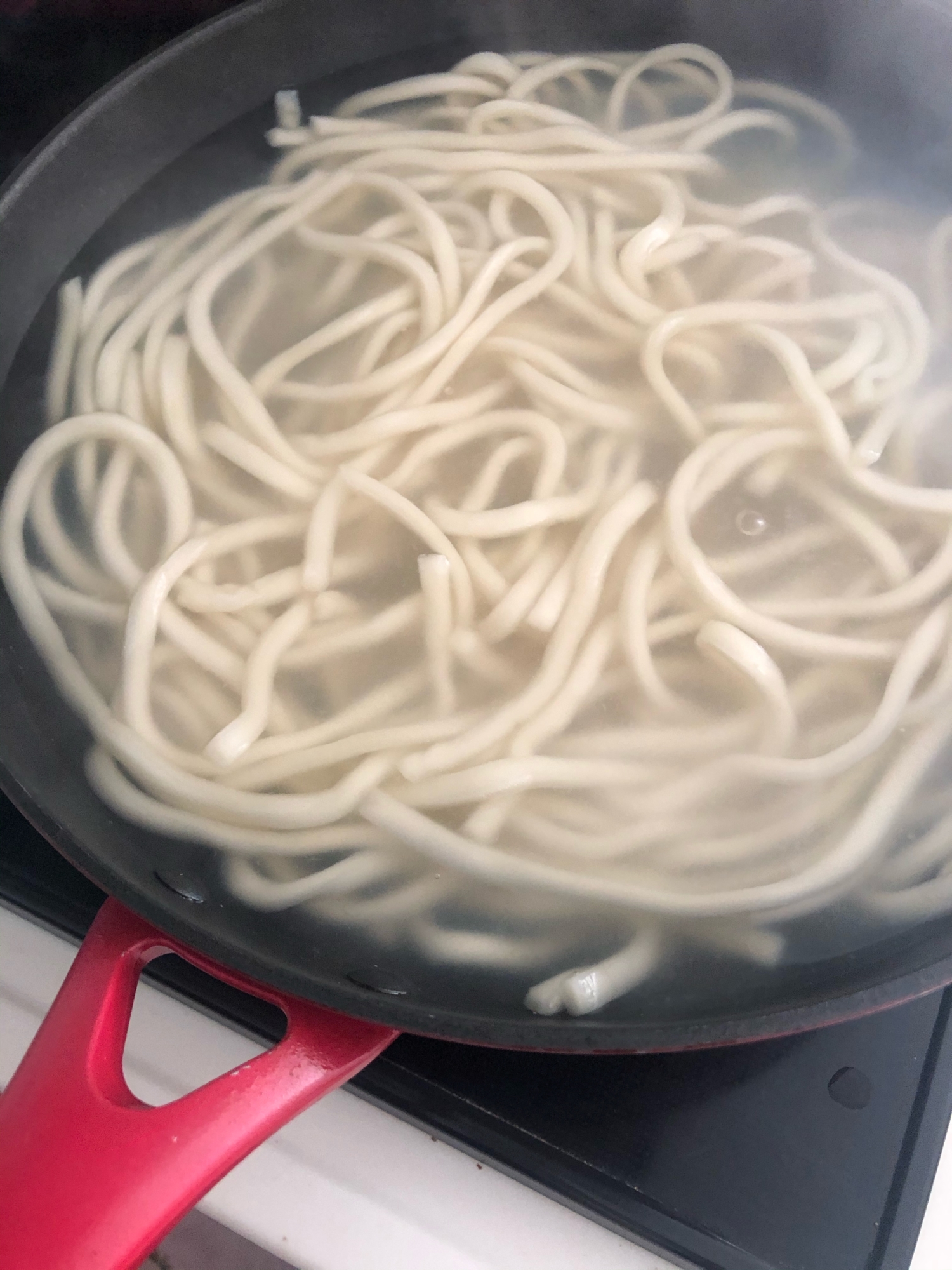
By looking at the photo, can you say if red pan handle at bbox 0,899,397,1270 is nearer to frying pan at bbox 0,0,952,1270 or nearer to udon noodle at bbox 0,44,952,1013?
frying pan at bbox 0,0,952,1270

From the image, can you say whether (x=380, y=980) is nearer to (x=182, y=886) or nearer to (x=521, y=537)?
(x=182, y=886)

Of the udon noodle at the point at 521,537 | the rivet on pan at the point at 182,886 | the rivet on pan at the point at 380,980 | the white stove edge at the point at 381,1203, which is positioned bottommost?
the white stove edge at the point at 381,1203

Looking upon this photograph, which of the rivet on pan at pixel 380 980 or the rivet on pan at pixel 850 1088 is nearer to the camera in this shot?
the rivet on pan at pixel 380 980

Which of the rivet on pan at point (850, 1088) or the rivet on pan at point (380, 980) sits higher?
the rivet on pan at point (850, 1088)

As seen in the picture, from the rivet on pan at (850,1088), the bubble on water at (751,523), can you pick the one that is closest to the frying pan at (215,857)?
the rivet on pan at (850,1088)

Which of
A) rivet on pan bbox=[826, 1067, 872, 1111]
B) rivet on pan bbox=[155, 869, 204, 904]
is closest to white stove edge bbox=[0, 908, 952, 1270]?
rivet on pan bbox=[826, 1067, 872, 1111]

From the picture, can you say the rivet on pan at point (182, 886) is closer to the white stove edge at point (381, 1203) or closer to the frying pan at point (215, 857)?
the frying pan at point (215, 857)

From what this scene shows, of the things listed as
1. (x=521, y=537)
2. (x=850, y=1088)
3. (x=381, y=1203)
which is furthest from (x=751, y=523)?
(x=381, y=1203)
